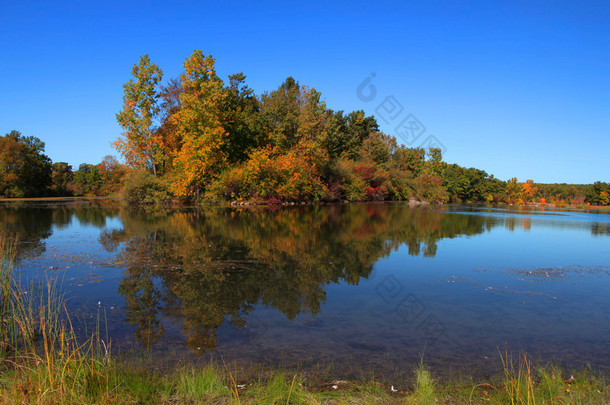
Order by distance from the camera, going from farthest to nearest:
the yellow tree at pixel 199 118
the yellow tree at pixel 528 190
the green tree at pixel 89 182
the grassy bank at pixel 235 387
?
the yellow tree at pixel 528 190 < the green tree at pixel 89 182 < the yellow tree at pixel 199 118 < the grassy bank at pixel 235 387

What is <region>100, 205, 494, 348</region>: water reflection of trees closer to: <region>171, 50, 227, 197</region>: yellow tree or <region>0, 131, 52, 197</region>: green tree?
<region>171, 50, 227, 197</region>: yellow tree

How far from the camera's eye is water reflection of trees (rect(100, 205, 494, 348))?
20.8 feet

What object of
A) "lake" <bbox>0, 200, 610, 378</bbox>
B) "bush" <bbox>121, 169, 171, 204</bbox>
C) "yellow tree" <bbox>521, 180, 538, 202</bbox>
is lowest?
"lake" <bbox>0, 200, 610, 378</bbox>

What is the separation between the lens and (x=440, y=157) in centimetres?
6844

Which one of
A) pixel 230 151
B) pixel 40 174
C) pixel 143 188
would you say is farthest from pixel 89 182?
pixel 230 151

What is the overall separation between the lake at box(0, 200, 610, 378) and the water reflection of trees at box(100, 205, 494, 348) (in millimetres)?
45

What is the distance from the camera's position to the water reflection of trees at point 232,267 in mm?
6328

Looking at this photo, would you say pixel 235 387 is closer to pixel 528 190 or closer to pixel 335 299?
pixel 335 299

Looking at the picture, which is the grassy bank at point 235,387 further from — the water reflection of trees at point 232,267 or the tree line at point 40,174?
the tree line at point 40,174

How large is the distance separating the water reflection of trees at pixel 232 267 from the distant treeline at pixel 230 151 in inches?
663

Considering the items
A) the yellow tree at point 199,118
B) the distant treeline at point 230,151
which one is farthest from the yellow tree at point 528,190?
the yellow tree at point 199,118

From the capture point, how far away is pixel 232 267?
9.66 m

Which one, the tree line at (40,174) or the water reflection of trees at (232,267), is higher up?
the tree line at (40,174)

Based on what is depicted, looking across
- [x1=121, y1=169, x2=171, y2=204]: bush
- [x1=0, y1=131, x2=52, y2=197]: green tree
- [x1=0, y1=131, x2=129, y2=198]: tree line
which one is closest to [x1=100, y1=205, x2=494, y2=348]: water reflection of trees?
[x1=121, y1=169, x2=171, y2=204]: bush
